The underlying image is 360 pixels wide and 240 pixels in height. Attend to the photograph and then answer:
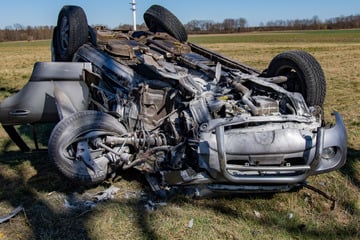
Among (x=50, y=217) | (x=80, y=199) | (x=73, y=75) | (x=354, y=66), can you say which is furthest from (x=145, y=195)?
(x=354, y=66)

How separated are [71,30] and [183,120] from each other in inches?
98.0

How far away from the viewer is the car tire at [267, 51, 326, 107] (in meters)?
3.71

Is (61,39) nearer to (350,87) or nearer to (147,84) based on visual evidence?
(147,84)

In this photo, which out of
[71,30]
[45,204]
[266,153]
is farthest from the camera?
[71,30]

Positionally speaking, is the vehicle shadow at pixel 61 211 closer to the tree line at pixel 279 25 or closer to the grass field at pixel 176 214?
the grass field at pixel 176 214

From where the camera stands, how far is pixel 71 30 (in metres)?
Answer: 4.98

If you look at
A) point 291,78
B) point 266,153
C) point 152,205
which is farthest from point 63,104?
point 291,78

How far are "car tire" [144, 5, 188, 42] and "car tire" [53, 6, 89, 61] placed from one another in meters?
1.26

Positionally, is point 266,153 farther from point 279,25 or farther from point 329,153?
point 279,25

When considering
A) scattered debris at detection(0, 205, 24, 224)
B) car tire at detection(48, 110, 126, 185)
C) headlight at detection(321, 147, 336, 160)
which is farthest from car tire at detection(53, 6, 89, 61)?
headlight at detection(321, 147, 336, 160)

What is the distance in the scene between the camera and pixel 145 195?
11.4 feet

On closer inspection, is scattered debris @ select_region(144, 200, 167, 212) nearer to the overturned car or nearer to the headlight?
the overturned car

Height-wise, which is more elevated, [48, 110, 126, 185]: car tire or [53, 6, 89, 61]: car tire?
[53, 6, 89, 61]: car tire

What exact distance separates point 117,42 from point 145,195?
2307 mm
